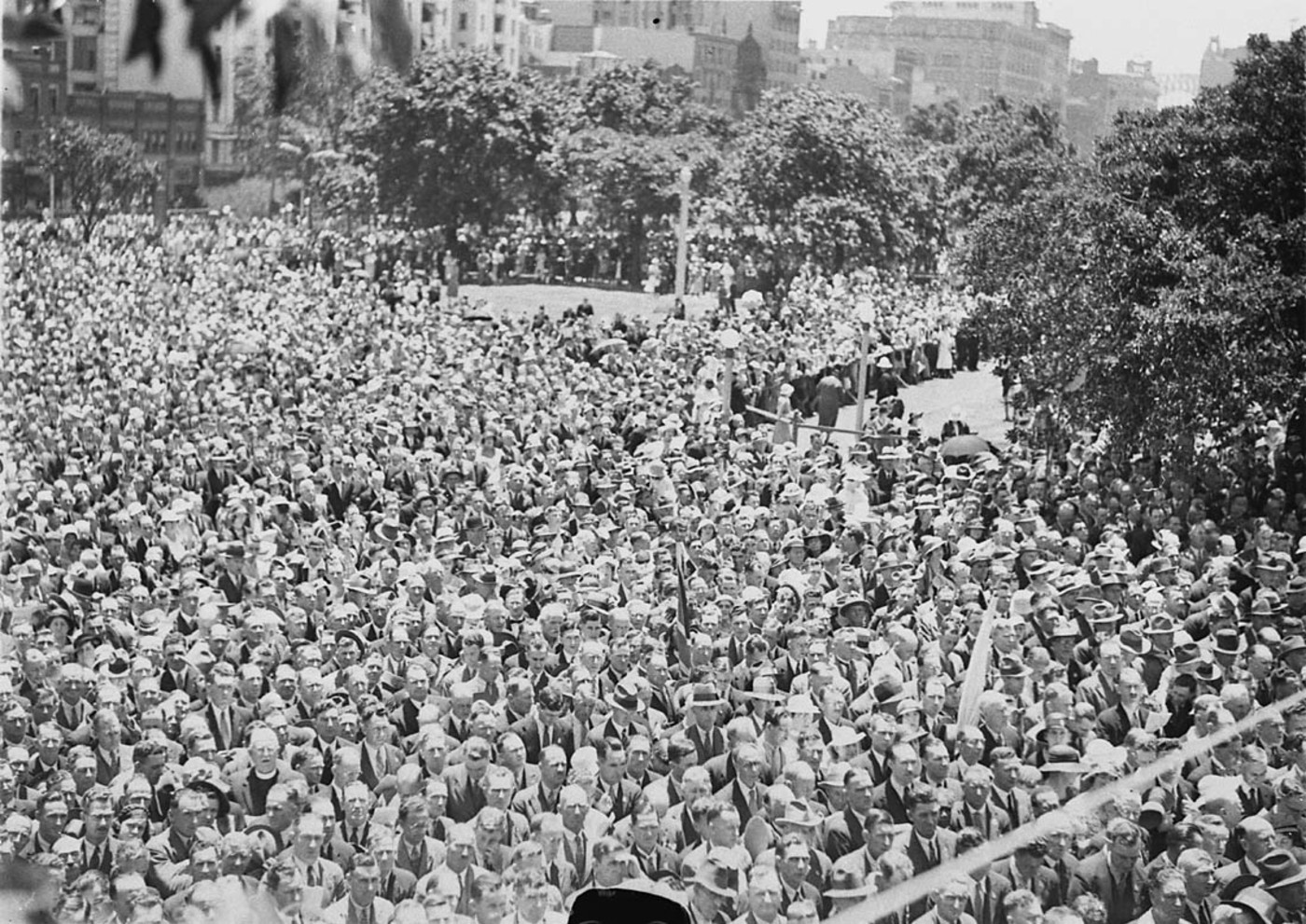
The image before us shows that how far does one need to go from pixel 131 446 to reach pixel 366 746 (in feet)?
15.2

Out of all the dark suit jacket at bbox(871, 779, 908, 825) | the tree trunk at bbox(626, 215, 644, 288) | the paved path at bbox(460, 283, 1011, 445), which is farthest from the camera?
the tree trunk at bbox(626, 215, 644, 288)

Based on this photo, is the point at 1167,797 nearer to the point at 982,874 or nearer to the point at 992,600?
the point at 982,874

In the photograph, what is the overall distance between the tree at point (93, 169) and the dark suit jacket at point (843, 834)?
4.49m

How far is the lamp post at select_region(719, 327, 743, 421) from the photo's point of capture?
11859 millimetres

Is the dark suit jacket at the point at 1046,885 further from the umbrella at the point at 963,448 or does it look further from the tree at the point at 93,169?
the umbrella at the point at 963,448

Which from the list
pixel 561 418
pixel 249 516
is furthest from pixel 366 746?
pixel 561 418

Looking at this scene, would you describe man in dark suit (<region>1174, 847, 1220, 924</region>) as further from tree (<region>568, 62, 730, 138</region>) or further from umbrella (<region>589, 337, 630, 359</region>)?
umbrella (<region>589, 337, 630, 359</region>)

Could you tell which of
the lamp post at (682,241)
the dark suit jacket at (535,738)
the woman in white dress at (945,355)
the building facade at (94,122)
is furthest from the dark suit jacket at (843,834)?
the woman in white dress at (945,355)

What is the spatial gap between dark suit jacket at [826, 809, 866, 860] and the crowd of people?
0.03 ft

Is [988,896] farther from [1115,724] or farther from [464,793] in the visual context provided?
[464,793]

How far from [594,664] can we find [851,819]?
1273 millimetres

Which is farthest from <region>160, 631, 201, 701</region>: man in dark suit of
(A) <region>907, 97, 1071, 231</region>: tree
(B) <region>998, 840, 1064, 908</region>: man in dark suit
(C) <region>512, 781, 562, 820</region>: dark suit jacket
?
(A) <region>907, 97, 1071, 231</region>: tree

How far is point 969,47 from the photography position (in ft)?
41.1

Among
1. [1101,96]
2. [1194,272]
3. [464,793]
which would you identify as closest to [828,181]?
[1101,96]
